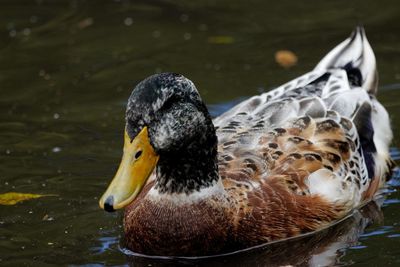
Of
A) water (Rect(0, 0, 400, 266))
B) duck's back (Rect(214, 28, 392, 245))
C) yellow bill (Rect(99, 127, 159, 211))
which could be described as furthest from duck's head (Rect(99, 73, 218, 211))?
water (Rect(0, 0, 400, 266))

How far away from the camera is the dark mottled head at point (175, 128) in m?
7.60

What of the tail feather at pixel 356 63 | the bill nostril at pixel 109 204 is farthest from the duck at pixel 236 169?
the tail feather at pixel 356 63

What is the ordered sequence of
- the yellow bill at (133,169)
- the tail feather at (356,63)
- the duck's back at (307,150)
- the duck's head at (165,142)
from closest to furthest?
the yellow bill at (133,169)
the duck's head at (165,142)
the duck's back at (307,150)
the tail feather at (356,63)

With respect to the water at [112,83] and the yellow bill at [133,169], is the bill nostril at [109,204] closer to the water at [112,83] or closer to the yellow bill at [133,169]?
the yellow bill at [133,169]

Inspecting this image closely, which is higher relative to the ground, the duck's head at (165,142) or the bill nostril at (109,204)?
the duck's head at (165,142)

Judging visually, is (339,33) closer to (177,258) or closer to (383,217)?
(383,217)

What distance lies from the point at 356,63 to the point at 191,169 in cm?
327

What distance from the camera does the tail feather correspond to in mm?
10539

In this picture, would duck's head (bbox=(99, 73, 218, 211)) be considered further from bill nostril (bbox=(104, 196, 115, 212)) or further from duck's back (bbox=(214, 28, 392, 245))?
duck's back (bbox=(214, 28, 392, 245))

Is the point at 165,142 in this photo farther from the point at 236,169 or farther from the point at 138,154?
the point at 236,169

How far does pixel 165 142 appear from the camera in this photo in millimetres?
7691

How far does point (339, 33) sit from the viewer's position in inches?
524

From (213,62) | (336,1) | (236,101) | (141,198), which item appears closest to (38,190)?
(141,198)

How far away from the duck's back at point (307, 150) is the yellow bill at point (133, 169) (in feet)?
3.35
